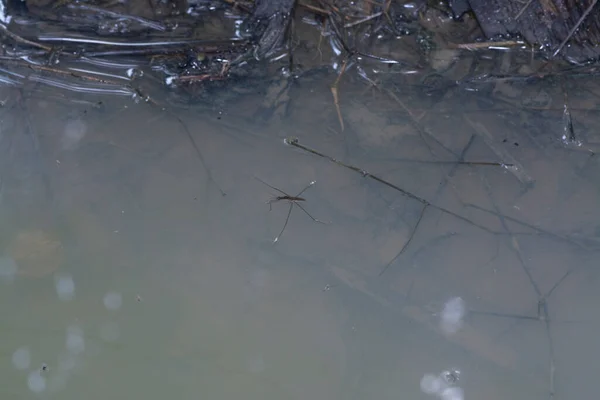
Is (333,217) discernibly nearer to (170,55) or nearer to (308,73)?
(308,73)

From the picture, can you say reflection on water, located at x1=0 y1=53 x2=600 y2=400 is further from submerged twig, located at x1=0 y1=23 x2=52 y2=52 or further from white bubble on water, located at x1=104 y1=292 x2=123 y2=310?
submerged twig, located at x1=0 y1=23 x2=52 y2=52

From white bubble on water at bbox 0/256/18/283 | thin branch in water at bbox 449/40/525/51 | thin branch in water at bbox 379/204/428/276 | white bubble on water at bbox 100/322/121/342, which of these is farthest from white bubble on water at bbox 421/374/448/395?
white bubble on water at bbox 0/256/18/283

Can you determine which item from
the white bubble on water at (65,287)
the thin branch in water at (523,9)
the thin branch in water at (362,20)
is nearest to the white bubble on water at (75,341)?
the white bubble on water at (65,287)

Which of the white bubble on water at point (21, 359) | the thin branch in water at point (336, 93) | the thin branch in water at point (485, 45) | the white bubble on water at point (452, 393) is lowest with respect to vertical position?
the white bubble on water at point (21, 359)

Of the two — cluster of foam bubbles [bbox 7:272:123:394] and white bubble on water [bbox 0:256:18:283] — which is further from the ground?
white bubble on water [bbox 0:256:18:283]

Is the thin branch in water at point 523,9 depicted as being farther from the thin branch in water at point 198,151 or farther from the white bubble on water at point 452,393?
the white bubble on water at point 452,393

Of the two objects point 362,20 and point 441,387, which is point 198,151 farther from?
point 441,387

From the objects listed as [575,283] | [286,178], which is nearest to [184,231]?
[286,178]
